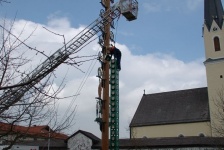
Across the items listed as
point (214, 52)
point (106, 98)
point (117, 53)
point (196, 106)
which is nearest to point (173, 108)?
point (196, 106)

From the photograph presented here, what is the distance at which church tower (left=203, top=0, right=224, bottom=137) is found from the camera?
41688 mm

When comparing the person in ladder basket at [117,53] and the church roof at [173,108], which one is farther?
the church roof at [173,108]

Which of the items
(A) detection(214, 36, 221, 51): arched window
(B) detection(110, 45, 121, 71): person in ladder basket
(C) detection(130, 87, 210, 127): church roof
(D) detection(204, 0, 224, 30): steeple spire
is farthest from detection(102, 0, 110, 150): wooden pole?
(D) detection(204, 0, 224, 30): steeple spire

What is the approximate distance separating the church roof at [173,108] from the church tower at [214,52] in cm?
166

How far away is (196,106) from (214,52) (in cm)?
738

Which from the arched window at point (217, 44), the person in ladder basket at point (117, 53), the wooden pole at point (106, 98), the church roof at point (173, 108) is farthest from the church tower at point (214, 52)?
the wooden pole at point (106, 98)

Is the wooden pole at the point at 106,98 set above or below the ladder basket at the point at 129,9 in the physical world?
below

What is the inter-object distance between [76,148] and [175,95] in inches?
776

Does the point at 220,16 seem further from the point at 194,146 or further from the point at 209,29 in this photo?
the point at 194,146

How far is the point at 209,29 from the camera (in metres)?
46.2

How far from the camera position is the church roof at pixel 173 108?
43.6 metres

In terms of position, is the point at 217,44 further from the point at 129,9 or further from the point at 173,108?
the point at 129,9

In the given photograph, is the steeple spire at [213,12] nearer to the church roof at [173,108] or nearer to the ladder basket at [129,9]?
the church roof at [173,108]

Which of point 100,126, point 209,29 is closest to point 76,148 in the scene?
point 100,126
